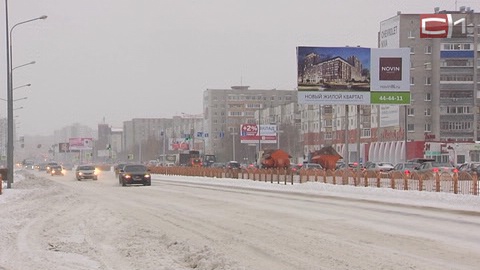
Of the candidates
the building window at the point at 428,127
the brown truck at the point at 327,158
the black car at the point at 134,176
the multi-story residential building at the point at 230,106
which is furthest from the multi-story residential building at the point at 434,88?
the multi-story residential building at the point at 230,106

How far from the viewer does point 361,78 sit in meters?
45.7

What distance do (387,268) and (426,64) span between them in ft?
315

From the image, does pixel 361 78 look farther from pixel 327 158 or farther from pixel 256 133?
pixel 256 133

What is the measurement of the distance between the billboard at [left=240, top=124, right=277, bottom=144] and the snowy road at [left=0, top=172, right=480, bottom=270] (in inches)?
3065

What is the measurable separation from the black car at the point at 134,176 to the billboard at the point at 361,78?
12.8 metres

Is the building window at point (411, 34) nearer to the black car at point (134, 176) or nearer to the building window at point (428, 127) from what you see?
the building window at point (428, 127)

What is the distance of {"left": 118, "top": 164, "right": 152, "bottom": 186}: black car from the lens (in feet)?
153

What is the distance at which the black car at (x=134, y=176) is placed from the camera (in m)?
46.8

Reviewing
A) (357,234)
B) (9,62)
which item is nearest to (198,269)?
(357,234)

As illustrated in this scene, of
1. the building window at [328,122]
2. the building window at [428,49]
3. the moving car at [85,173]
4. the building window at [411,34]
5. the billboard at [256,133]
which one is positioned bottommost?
the moving car at [85,173]

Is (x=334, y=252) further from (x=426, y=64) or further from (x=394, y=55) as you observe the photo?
(x=426, y=64)

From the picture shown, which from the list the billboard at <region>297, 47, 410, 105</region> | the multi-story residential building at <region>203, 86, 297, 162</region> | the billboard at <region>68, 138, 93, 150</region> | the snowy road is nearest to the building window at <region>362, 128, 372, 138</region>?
the multi-story residential building at <region>203, 86, 297, 162</region>

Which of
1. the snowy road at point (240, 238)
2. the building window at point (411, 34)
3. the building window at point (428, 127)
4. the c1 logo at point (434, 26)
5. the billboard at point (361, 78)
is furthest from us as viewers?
the building window at point (428, 127)

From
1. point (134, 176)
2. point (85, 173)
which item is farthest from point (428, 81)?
point (134, 176)
